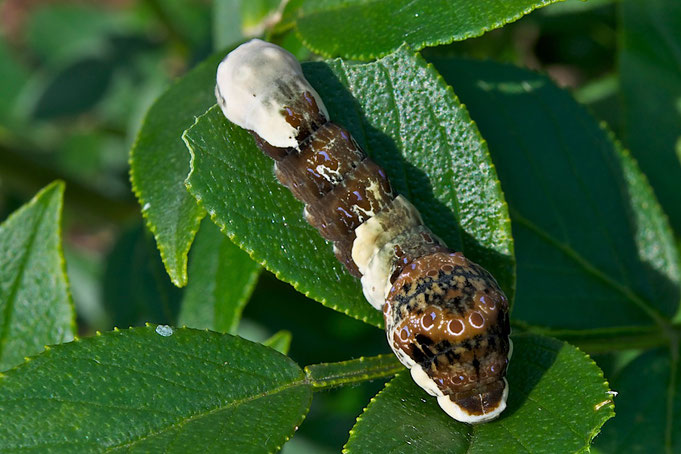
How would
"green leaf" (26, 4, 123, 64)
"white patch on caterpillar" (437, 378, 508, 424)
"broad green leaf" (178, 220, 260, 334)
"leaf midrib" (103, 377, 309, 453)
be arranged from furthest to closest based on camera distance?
"green leaf" (26, 4, 123, 64) < "broad green leaf" (178, 220, 260, 334) < "white patch on caterpillar" (437, 378, 508, 424) < "leaf midrib" (103, 377, 309, 453)

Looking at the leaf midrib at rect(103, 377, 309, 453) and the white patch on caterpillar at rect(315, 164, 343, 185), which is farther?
the white patch on caterpillar at rect(315, 164, 343, 185)

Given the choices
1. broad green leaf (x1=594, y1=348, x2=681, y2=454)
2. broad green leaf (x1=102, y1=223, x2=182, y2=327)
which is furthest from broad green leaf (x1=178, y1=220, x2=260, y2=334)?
broad green leaf (x1=594, y1=348, x2=681, y2=454)

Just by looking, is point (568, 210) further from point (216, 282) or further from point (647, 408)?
point (216, 282)

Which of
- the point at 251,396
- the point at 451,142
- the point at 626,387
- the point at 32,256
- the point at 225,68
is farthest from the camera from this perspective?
the point at 626,387

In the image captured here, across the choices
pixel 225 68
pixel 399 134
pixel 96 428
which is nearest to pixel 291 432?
pixel 96 428

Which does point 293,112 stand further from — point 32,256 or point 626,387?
point 626,387

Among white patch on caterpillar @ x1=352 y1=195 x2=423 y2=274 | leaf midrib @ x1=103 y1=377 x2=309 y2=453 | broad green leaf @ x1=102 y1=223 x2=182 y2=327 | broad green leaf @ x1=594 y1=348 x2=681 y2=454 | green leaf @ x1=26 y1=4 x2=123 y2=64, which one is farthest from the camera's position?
green leaf @ x1=26 y1=4 x2=123 y2=64

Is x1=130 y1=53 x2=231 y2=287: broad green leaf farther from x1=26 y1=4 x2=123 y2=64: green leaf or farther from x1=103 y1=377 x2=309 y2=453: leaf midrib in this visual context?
x1=26 y1=4 x2=123 y2=64: green leaf

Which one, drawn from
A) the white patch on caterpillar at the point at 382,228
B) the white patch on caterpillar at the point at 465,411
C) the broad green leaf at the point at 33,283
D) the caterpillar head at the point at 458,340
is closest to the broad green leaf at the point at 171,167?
the broad green leaf at the point at 33,283
